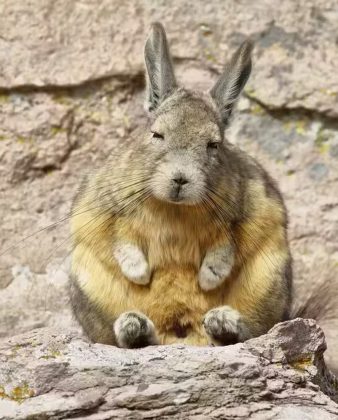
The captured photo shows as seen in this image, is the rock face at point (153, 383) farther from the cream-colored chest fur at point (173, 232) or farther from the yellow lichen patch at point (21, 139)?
the yellow lichen patch at point (21, 139)

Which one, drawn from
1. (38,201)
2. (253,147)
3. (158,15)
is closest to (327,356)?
(253,147)

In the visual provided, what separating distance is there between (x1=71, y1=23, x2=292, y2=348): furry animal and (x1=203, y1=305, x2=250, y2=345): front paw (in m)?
0.08

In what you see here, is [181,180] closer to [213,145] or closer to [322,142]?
[213,145]

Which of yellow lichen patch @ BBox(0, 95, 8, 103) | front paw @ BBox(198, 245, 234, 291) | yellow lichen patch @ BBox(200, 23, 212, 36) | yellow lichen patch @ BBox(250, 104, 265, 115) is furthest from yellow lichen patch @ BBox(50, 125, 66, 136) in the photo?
front paw @ BBox(198, 245, 234, 291)

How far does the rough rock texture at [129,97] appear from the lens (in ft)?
22.4

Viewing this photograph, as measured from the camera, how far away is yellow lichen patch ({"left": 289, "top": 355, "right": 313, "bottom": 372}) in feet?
14.8

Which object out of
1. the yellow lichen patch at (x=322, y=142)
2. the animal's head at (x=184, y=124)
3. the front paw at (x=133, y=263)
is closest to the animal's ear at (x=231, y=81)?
the animal's head at (x=184, y=124)

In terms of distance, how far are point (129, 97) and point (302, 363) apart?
299cm

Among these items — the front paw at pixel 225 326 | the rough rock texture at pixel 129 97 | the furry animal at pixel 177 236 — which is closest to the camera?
the front paw at pixel 225 326

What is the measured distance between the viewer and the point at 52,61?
693 centimetres

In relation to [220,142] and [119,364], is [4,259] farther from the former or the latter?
[119,364]

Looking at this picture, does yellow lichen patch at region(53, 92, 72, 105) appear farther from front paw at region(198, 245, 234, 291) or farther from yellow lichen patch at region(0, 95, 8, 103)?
front paw at region(198, 245, 234, 291)

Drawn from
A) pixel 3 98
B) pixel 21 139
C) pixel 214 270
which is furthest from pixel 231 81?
pixel 3 98

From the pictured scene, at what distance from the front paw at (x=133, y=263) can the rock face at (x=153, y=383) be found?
70 centimetres
